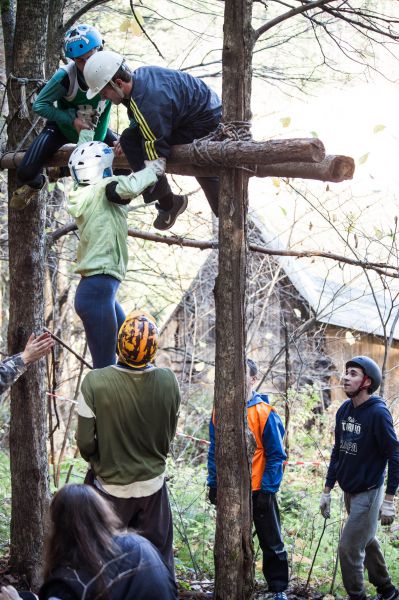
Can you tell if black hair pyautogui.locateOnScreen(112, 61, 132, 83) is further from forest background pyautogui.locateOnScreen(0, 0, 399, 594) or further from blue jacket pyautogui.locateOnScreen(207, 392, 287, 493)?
blue jacket pyautogui.locateOnScreen(207, 392, 287, 493)

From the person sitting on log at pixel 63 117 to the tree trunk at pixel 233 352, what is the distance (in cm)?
115

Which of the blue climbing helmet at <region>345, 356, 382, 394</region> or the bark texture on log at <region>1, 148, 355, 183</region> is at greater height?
the bark texture on log at <region>1, 148, 355, 183</region>

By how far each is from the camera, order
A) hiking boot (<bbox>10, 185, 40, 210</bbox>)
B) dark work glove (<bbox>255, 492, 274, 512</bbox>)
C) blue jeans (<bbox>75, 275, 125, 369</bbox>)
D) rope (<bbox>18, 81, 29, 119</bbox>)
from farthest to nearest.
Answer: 1. rope (<bbox>18, 81, 29, 119</bbox>)
2. hiking boot (<bbox>10, 185, 40, 210</bbox>)
3. dark work glove (<bbox>255, 492, 274, 512</bbox>)
4. blue jeans (<bbox>75, 275, 125, 369</bbox>)

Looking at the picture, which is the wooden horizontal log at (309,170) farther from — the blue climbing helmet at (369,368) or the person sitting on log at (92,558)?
the person sitting on log at (92,558)

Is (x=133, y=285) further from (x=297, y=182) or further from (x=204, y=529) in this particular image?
(x=204, y=529)

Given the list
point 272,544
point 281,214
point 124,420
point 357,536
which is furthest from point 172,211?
point 281,214

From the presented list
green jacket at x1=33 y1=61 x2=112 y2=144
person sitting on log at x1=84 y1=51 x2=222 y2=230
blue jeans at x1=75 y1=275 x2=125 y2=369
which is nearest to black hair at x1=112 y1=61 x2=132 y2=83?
person sitting on log at x1=84 y1=51 x2=222 y2=230

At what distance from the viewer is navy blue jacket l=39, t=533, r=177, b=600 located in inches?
103

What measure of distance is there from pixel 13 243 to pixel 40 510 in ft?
6.80

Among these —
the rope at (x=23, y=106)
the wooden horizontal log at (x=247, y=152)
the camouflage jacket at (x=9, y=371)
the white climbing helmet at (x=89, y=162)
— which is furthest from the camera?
the rope at (x=23, y=106)

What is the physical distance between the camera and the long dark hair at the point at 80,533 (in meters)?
2.63

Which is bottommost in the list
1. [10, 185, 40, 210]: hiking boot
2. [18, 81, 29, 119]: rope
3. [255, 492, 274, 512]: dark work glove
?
[255, 492, 274, 512]: dark work glove

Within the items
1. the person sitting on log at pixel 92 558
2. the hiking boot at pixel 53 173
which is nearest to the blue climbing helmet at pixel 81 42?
the hiking boot at pixel 53 173

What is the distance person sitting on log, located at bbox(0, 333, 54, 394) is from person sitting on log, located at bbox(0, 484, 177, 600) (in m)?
1.94
